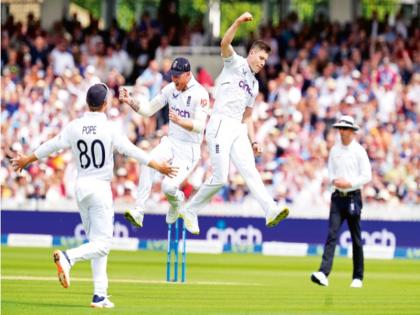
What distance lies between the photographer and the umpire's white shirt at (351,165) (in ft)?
61.2

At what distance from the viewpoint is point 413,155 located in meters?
28.3

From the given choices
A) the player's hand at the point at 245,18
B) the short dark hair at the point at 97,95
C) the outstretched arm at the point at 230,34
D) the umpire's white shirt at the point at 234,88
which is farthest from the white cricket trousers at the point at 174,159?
the short dark hair at the point at 97,95

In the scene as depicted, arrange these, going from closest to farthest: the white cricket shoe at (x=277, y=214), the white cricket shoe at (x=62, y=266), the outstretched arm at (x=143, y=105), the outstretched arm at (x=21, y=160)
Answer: the white cricket shoe at (x=62, y=266)
the outstretched arm at (x=21, y=160)
the outstretched arm at (x=143, y=105)
the white cricket shoe at (x=277, y=214)

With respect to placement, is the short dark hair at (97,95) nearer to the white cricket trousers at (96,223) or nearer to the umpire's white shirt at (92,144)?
the umpire's white shirt at (92,144)

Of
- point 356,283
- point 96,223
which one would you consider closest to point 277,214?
point 356,283

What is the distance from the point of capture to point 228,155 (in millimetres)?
17406

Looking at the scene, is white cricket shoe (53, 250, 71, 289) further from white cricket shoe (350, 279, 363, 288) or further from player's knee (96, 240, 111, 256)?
white cricket shoe (350, 279, 363, 288)

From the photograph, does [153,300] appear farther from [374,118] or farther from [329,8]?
[329,8]

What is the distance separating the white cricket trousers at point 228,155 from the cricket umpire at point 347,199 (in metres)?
1.59

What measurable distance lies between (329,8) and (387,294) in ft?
60.4

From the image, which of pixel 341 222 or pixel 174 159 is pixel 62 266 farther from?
pixel 341 222

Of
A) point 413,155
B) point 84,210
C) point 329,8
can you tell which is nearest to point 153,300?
point 84,210

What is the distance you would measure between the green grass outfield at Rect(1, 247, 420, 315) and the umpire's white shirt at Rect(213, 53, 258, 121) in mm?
2327

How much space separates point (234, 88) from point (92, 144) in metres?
3.18
